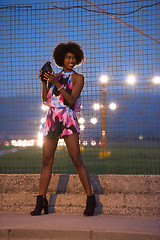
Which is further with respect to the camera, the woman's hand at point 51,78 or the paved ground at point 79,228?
the woman's hand at point 51,78

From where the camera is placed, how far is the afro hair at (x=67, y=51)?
4148mm

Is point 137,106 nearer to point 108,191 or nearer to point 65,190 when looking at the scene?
point 108,191

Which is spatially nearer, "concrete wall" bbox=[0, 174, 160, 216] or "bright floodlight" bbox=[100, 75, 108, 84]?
"concrete wall" bbox=[0, 174, 160, 216]

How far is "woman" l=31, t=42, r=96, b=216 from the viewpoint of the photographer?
395 cm

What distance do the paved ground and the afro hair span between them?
6.35 feet

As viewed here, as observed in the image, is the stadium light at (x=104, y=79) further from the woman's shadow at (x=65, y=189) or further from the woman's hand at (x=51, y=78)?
the woman's shadow at (x=65, y=189)

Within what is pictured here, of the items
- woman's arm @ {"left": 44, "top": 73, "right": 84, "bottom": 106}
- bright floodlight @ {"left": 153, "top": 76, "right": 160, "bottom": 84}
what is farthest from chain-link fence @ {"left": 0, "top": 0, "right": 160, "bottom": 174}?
woman's arm @ {"left": 44, "top": 73, "right": 84, "bottom": 106}

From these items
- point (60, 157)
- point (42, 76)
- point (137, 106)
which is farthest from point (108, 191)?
point (42, 76)

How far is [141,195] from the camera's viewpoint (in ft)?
14.5

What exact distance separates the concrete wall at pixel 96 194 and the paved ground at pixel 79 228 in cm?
40

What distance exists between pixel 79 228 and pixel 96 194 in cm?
107

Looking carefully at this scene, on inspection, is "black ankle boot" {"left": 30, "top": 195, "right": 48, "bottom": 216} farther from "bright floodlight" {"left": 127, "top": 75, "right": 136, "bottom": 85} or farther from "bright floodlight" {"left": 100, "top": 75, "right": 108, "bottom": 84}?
"bright floodlight" {"left": 127, "top": 75, "right": 136, "bottom": 85}

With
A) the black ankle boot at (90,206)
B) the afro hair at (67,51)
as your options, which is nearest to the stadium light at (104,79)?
the afro hair at (67,51)

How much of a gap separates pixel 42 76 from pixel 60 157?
138 centimetres
